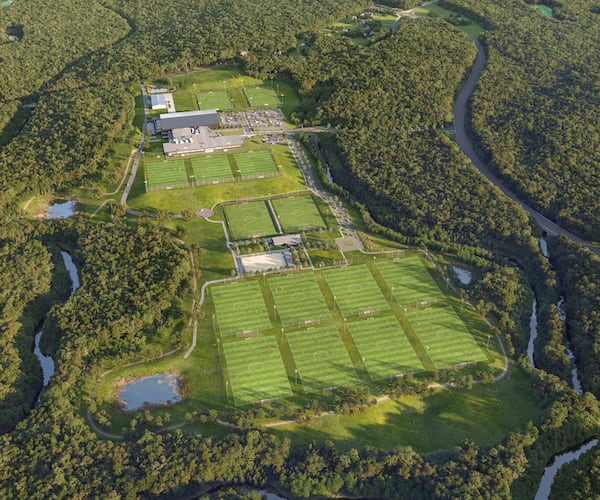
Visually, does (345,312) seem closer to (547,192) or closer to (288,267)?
(288,267)

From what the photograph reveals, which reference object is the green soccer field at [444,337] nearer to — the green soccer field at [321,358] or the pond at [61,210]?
the green soccer field at [321,358]

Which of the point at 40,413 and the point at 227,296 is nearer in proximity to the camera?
the point at 40,413

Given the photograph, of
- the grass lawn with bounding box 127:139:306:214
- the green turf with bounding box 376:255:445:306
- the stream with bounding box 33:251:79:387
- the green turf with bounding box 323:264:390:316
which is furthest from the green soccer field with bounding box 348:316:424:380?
the stream with bounding box 33:251:79:387

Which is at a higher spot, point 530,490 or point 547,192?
point 547,192

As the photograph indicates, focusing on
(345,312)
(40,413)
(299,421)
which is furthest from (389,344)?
(40,413)

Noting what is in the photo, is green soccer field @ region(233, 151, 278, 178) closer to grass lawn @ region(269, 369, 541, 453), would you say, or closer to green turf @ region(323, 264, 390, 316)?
green turf @ region(323, 264, 390, 316)

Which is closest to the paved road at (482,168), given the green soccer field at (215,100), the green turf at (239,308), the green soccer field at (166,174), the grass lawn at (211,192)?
the grass lawn at (211,192)
